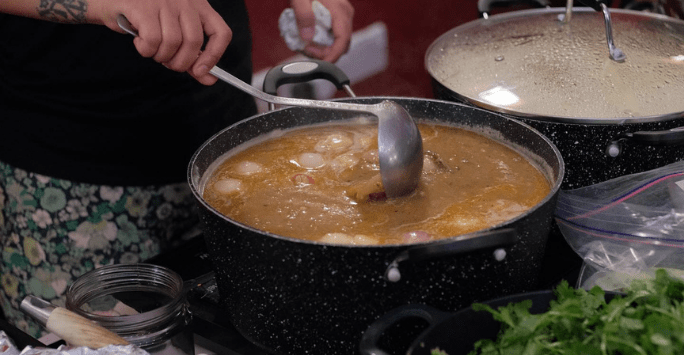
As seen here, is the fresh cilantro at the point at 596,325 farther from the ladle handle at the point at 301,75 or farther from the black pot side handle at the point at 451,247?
the ladle handle at the point at 301,75

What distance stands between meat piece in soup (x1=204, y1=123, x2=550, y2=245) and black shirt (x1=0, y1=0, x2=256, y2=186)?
14.2 inches

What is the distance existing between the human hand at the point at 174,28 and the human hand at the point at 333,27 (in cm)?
45

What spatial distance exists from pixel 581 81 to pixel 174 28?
2.61 feet

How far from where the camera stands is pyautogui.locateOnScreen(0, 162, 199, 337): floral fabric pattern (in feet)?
5.33

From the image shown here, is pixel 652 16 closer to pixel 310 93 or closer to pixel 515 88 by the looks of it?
pixel 515 88

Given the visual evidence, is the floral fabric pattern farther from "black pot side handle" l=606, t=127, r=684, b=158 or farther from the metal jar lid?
"black pot side handle" l=606, t=127, r=684, b=158

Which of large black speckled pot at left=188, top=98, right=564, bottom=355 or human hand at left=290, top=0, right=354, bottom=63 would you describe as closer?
large black speckled pot at left=188, top=98, right=564, bottom=355

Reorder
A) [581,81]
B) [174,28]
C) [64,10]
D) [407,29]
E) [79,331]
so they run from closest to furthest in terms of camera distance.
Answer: [79,331]
[174,28]
[64,10]
[581,81]
[407,29]

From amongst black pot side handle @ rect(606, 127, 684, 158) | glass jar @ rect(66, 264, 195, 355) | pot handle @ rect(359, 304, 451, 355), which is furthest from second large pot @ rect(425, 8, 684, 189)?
glass jar @ rect(66, 264, 195, 355)

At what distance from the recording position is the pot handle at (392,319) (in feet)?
2.85

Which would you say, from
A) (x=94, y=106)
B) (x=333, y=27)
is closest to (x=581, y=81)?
(x=333, y=27)

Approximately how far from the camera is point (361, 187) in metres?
1.19

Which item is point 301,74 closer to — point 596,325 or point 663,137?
point 663,137

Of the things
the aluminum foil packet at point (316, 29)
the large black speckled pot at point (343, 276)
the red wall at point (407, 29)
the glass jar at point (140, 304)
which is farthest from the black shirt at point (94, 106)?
the red wall at point (407, 29)
